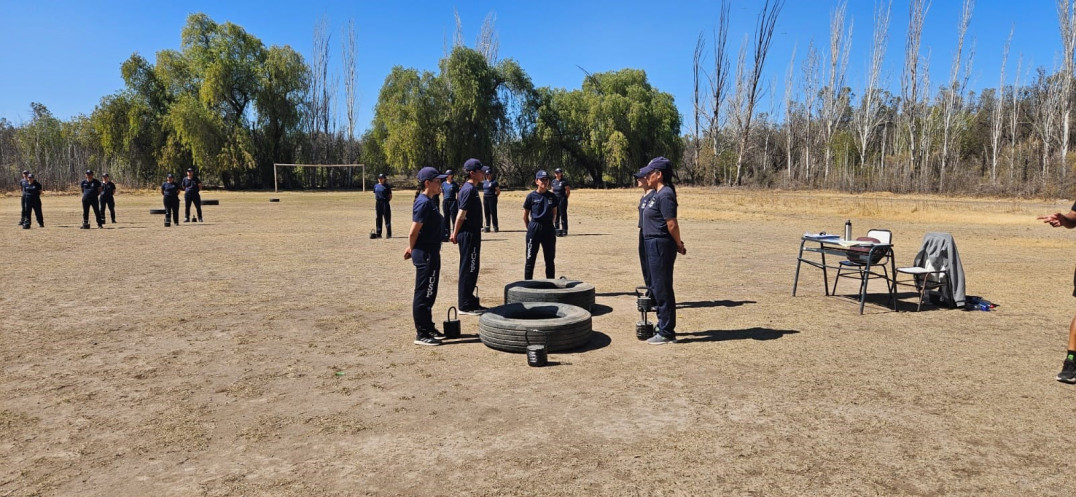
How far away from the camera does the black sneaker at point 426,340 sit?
649 centimetres

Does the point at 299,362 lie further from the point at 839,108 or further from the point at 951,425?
the point at 839,108

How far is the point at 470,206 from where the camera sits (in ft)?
25.5

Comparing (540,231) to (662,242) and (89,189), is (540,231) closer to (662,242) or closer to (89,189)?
(662,242)

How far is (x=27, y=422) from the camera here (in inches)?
172

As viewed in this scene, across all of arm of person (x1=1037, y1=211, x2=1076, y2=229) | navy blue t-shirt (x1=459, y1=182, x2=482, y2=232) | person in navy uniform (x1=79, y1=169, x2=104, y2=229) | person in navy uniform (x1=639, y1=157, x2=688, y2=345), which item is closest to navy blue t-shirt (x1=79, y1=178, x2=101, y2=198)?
person in navy uniform (x1=79, y1=169, x2=104, y2=229)

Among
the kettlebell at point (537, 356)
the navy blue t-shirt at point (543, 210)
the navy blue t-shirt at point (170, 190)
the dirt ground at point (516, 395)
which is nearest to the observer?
the dirt ground at point (516, 395)

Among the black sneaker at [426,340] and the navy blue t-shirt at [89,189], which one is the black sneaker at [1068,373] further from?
the navy blue t-shirt at [89,189]

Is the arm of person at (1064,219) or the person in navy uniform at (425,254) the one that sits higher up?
the arm of person at (1064,219)

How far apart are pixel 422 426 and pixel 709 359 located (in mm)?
2910

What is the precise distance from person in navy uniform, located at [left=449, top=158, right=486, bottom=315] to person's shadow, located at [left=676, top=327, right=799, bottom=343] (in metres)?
2.59

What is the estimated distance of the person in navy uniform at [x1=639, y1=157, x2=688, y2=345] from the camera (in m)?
6.20

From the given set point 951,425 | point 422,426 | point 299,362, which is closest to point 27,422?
point 299,362

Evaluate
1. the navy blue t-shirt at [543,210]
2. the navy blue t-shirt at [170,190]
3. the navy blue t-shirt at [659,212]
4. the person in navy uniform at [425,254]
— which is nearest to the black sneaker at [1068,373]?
the navy blue t-shirt at [659,212]

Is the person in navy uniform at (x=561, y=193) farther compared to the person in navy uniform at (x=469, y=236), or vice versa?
the person in navy uniform at (x=561, y=193)
